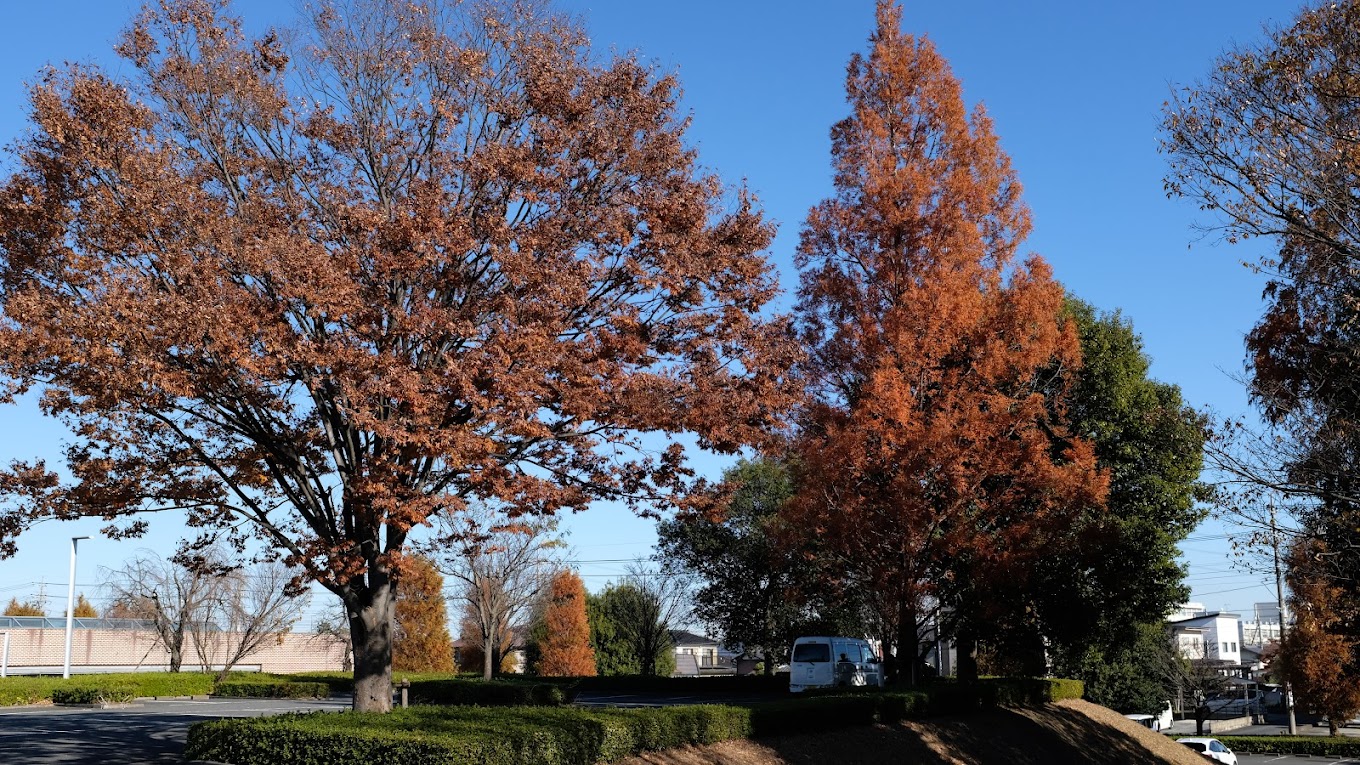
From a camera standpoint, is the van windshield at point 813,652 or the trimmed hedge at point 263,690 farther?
the trimmed hedge at point 263,690

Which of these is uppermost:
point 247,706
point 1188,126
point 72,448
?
point 1188,126

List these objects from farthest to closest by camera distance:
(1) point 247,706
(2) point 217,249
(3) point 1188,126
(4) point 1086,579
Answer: (1) point 247,706, (4) point 1086,579, (2) point 217,249, (3) point 1188,126

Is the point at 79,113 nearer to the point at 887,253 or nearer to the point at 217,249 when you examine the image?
the point at 217,249

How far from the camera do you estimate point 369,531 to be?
14.1 m

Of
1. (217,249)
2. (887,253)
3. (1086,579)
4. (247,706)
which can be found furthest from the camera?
(247,706)

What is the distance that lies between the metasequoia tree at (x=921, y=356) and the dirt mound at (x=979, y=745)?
254 cm

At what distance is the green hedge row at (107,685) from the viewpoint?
30.2 m

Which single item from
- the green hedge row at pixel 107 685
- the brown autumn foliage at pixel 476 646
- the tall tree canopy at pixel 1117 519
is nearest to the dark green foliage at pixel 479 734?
the tall tree canopy at pixel 1117 519

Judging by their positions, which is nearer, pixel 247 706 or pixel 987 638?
pixel 987 638

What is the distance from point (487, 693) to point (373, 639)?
15.7m

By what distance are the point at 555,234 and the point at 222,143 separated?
16.5ft

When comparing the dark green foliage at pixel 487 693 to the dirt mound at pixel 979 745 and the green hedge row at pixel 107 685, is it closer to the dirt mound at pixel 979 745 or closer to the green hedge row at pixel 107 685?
the green hedge row at pixel 107 685

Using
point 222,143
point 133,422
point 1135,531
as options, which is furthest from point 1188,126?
point 1135,531

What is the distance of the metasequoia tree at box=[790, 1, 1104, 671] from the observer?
64.2ft
